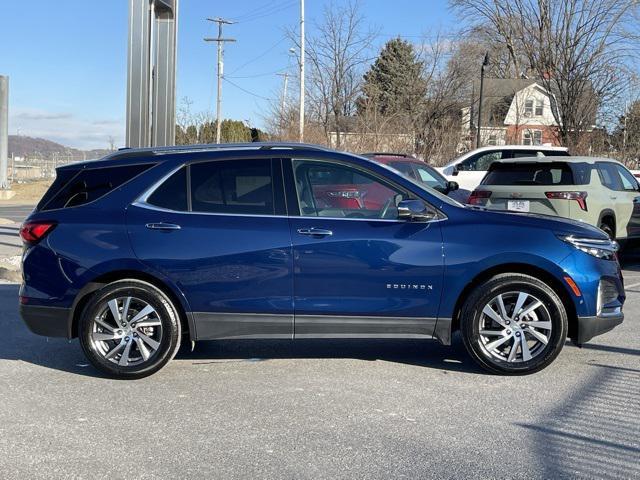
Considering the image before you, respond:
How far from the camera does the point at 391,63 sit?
4234cm

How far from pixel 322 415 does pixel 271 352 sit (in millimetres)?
1753

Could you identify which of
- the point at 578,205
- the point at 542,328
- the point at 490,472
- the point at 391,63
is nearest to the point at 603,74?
the point at 391,63

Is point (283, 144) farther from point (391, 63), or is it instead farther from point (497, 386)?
point (391, 63)

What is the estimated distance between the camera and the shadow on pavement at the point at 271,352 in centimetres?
601

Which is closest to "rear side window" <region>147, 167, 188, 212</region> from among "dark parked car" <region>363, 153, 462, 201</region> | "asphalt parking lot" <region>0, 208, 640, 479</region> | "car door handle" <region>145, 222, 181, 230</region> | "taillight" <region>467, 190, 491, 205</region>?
"car door handle" <region>145, 222, 181, 230</region>

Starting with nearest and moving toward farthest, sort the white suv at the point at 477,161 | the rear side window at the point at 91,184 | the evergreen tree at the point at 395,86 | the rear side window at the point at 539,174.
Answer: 1. the rear side window at the point at 91,184
2. the rear side window at the point at 539,174
3. the white suv at the point at 477,161
4. the evergreen tree at the point at 395,86

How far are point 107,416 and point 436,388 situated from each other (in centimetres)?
240

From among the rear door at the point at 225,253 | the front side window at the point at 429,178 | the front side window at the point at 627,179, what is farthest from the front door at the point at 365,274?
the front side window at the point at 429,178

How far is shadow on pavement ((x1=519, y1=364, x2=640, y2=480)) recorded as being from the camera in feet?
12.7

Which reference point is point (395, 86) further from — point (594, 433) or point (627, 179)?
point (594, 433)

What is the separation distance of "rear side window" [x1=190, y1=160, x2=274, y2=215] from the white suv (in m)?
11.4

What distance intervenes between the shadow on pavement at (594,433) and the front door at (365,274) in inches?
49.5

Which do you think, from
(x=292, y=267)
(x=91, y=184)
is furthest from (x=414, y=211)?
(x=91, y=184)

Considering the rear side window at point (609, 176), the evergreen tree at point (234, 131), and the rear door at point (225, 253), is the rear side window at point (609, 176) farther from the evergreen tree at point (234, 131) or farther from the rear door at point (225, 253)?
the evergreen tree at point (234, 131)
